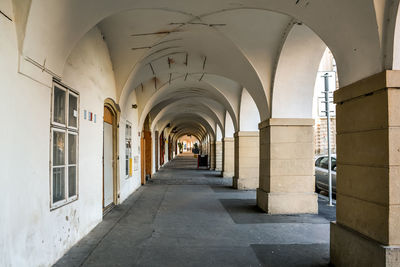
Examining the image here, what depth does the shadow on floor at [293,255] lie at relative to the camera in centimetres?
384

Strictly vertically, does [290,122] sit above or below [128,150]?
above

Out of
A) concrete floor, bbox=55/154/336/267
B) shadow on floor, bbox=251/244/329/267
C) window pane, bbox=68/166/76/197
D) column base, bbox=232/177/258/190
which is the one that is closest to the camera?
shadow on floor, bbox=251/244/329/267

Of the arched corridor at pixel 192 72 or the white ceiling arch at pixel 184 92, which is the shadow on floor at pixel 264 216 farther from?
A: the white ceiling arch at pixel 184 92

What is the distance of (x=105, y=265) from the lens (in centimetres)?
379

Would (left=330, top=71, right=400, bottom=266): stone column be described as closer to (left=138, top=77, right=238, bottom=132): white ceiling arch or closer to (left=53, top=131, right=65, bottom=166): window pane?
(left=53, top=131, right=65, bottom=166): window pane

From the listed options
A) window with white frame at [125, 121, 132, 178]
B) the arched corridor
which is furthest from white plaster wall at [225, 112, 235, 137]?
window with white frame at [125, 121, 132, 178]

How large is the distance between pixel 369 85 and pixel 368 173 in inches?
35.7

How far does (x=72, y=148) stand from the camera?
467 centimetres

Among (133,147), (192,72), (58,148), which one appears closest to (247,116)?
(192,72)

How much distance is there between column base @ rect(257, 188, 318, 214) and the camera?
674 cm

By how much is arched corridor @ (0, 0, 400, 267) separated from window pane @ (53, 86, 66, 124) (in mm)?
27

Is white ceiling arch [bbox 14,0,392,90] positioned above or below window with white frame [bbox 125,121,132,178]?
above

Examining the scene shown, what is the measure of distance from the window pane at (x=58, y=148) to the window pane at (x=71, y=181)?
0.34 meters

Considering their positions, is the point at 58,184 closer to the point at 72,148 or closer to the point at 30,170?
the point at 72,148
